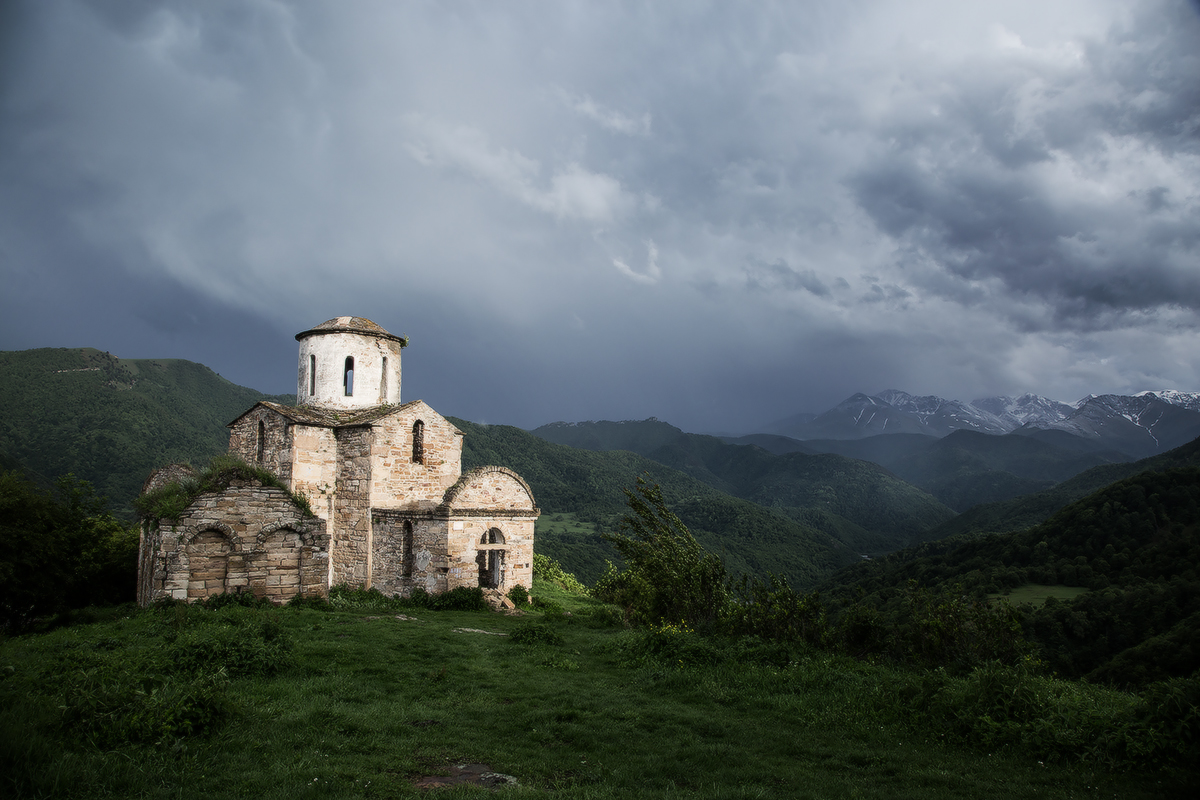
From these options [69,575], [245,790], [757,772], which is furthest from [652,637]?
[69,575]

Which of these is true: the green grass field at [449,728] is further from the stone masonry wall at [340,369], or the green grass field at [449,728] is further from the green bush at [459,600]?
the stone masonry wall at [340,369]

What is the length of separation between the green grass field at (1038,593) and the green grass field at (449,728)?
36625 millimetres

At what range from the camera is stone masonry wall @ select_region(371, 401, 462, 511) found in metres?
18.3

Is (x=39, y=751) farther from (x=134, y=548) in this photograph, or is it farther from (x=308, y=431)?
(x=134, y=548)

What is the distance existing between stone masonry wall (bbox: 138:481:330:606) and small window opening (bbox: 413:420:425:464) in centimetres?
395

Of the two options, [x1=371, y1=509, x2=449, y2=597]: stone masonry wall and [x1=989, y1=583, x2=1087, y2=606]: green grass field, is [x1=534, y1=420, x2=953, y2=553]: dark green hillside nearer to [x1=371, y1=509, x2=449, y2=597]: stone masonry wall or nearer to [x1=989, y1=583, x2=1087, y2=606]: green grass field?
[x1=989, y1=583, x2=1087, y2=606]: green grass field

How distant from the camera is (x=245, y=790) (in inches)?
201

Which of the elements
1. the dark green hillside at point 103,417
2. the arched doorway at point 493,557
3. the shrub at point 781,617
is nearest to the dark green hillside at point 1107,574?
the shrub at point 781,617

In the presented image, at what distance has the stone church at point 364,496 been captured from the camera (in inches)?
610

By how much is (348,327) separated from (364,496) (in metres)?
6.09

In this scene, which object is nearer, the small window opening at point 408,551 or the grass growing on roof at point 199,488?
the grass growing on roof at point 199,488

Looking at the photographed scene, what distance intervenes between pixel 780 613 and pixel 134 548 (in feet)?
60.8

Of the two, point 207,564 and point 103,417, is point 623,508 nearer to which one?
point 103,417

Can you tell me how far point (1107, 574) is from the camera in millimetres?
40688
